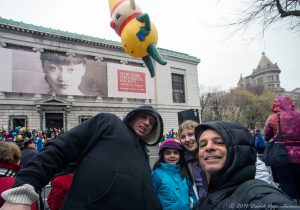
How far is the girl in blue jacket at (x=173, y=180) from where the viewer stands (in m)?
2.53

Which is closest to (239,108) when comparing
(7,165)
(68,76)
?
(68,76)

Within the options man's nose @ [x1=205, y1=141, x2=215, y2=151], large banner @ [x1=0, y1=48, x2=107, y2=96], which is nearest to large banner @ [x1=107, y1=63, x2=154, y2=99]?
large banner @ [x1=0, y1=48, x2=107, y2=96]

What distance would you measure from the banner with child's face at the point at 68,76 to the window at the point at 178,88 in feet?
15.8

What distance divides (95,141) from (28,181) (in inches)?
20.7

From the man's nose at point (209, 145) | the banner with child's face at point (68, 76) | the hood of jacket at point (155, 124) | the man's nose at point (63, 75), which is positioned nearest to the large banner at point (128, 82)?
the banner with child's face at point (68, 76)

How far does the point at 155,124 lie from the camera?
2357 millimetres

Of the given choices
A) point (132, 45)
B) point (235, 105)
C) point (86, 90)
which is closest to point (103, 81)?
point (86, 90)

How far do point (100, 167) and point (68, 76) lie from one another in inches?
956

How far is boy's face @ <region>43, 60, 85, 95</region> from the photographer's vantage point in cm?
2338

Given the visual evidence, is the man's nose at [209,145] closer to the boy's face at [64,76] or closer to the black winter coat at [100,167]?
the black winter coat at [100,167]

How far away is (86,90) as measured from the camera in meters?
25.8

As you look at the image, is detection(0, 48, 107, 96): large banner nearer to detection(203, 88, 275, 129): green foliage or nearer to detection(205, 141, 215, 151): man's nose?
detection(205, 141, 215, 151): man's nose

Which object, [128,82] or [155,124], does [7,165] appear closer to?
[155,124]

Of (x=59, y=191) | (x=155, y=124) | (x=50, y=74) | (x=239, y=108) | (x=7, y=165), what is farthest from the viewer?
(x=239, y=108)
